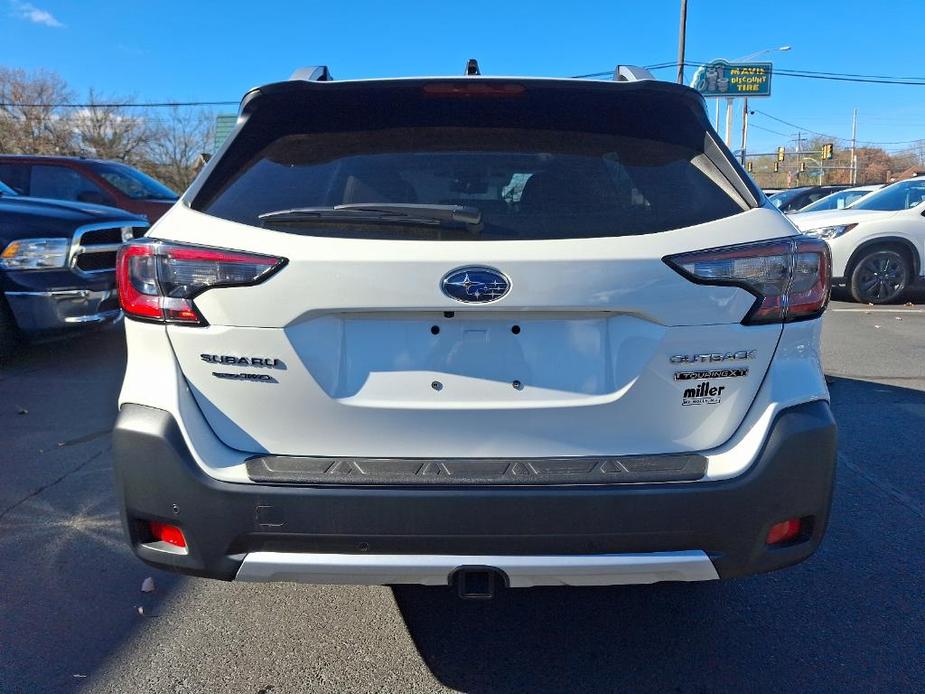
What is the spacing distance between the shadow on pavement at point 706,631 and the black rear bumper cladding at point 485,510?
2.04 ft

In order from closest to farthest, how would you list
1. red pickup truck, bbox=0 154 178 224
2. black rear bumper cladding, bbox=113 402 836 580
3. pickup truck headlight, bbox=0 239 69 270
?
1. black rear bumper cladding, bbox=113 402 836 580
2. pickup truck headlight, bbox=0 239 69 270
3. red pickup truck, bbox=0 154 178 224

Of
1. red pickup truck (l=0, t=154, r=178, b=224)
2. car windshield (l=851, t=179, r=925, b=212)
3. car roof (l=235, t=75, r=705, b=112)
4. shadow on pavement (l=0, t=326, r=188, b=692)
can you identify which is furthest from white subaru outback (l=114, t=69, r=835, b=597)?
car windshield (l=851, t=179, r=925, b=212)

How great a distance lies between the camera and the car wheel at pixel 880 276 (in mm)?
9969

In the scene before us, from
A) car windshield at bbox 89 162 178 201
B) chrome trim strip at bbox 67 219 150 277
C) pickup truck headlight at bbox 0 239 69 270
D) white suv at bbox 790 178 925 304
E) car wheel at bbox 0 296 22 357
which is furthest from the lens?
white suv at bbox 790 178 925 304

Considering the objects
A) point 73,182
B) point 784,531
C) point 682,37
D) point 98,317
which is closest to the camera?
point 784,531

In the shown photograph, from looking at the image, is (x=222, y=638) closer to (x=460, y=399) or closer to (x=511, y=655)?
(x=511, y=655)

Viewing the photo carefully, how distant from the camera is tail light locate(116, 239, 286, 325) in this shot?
6.30ft

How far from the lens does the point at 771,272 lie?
1.97 meters

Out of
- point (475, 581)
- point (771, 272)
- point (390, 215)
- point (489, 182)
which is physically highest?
point (489, 182)

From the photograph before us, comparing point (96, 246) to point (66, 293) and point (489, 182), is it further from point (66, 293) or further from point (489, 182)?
point (489, 182)

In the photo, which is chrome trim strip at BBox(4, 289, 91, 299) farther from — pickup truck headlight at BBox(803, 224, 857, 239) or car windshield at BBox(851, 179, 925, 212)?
car windshield at BBox(851, 179, 925, 212)

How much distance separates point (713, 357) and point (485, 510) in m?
0.74

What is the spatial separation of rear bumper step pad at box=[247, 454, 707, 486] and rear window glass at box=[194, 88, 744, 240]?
614 mm

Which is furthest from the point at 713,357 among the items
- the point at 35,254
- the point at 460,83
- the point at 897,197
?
the point at 897,197
